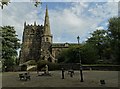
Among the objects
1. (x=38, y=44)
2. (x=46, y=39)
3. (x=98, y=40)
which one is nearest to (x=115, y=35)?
(x=98, y=40)

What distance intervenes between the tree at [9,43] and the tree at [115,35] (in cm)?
2455

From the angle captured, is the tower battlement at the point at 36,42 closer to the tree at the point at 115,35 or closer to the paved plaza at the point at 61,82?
the tree at the point at 115,35

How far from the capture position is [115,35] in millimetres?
47531

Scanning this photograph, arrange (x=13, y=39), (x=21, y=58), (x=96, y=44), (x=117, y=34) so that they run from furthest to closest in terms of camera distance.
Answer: (x=21, y=58) → (x=96, y=44) → (x=13, y=39) → (x=117, y=34)

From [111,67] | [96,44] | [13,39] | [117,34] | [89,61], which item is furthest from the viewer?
[96,44]

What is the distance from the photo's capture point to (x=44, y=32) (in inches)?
4306

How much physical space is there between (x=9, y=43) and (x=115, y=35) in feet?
88.2

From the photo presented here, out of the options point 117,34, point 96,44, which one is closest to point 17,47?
point 117,34

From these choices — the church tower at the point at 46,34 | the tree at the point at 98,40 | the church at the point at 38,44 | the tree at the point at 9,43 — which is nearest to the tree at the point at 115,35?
the tree at the point at 9,43

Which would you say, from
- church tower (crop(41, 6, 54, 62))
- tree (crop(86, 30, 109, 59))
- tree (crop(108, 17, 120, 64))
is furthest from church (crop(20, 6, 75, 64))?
tree (crop(108, 17, 120, 64))

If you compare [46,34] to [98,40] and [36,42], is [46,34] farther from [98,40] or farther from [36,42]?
[98,40]

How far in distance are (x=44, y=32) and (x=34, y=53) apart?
37.9 feet

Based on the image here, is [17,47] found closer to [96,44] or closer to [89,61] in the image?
[89,61]

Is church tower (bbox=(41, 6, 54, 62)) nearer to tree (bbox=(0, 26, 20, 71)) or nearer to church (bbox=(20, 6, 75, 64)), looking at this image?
church (bbox=(20, 6, 75, 64))
